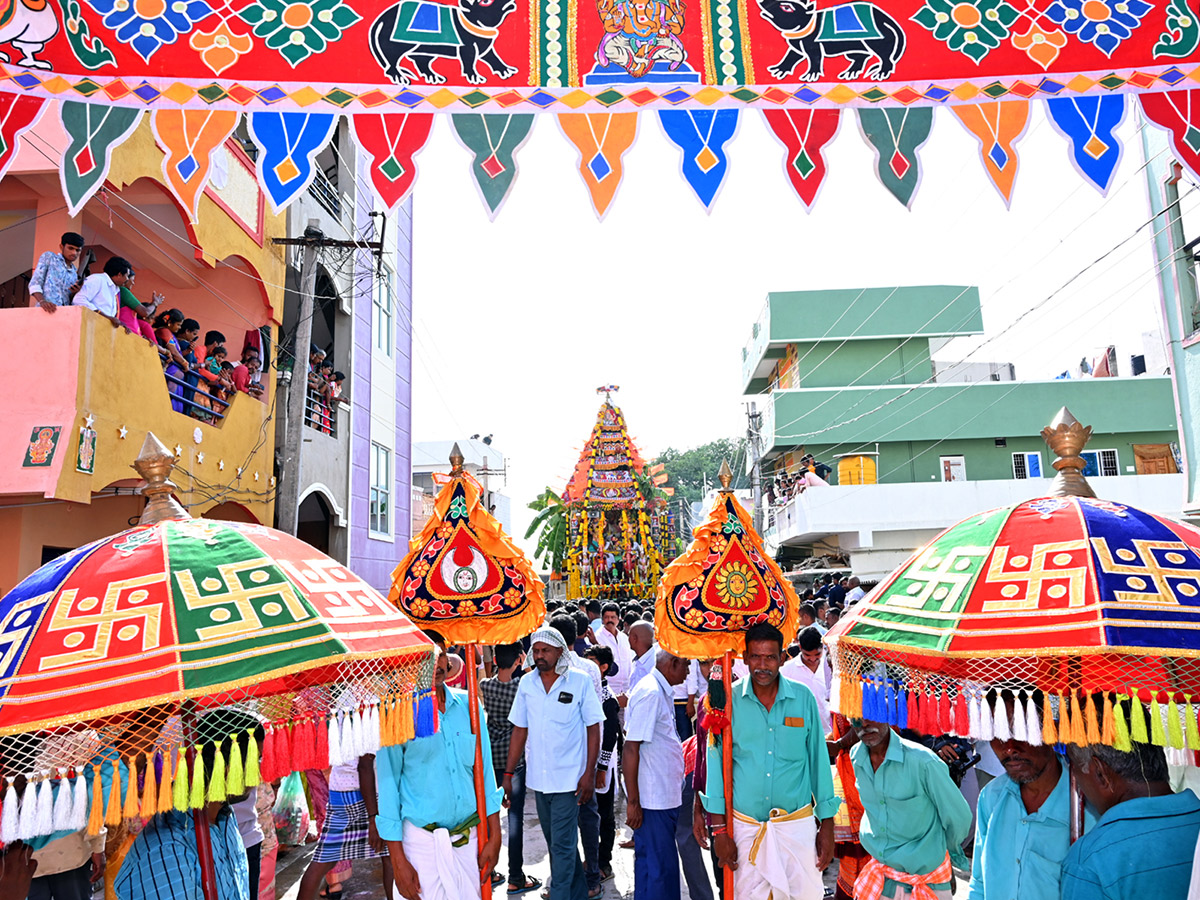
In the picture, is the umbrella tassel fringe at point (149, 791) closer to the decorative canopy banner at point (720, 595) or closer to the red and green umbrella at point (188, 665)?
the red and green umbrella at point (188, 665)

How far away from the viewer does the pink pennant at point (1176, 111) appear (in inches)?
147

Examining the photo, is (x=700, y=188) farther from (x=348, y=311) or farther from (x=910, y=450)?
(x=910, y=450)

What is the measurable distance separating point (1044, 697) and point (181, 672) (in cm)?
237

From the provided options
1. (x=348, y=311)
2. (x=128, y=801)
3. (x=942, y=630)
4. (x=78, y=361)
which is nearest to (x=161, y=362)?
(x=78, y=361)

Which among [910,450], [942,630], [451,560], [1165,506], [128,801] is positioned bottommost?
[128,801]

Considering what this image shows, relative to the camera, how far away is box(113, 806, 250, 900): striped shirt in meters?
3.14

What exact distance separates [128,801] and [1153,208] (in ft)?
38.0

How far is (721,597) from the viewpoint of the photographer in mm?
5043

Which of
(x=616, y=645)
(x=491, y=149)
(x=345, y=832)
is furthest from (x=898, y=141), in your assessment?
(x=616, y=645)

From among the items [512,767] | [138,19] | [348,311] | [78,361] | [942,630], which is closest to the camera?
[942,630]

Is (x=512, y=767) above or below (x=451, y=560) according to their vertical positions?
below

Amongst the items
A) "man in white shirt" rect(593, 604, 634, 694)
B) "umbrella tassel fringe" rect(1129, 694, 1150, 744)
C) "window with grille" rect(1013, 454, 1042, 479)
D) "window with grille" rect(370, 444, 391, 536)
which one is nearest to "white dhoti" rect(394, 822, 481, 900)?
"umbrella tassel fringe" rect(1129, 694, 1150, 744)

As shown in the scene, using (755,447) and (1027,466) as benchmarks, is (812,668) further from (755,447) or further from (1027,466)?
(755,447)

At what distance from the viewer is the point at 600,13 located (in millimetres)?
3795
